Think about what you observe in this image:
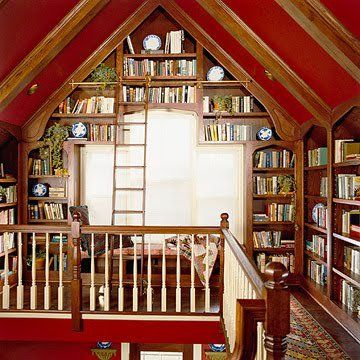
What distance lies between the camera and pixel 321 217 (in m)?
5.65

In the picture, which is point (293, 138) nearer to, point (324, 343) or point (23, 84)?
point (324, 343)

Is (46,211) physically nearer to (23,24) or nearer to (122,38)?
(122,38)

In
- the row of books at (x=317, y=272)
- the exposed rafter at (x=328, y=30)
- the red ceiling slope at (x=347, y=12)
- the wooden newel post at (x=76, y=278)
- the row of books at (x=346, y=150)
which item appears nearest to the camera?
the red ceiling slope at (x=347, y=12)

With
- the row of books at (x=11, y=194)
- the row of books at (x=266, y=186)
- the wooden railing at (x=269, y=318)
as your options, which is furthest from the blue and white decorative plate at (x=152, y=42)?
the wooden railing at (x=269, y=318)

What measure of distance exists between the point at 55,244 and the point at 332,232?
12.6 feet

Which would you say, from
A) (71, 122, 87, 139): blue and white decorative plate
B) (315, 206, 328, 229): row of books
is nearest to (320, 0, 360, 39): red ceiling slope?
(315, 206, 328, 229): row of books

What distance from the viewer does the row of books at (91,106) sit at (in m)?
6.44

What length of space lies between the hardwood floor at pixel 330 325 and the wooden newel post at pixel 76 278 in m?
2.51

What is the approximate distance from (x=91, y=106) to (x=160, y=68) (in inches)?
45.8

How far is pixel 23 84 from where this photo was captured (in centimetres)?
518

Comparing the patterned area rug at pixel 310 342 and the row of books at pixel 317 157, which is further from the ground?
the row of books at pixel 317 157

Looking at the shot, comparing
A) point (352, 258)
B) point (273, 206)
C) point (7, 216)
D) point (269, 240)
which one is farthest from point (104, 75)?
point (352, 258)

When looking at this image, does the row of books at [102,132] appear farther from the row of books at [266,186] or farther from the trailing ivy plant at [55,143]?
the row of books at [266,186]

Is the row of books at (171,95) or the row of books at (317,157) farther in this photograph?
the row of books at (171,95)
